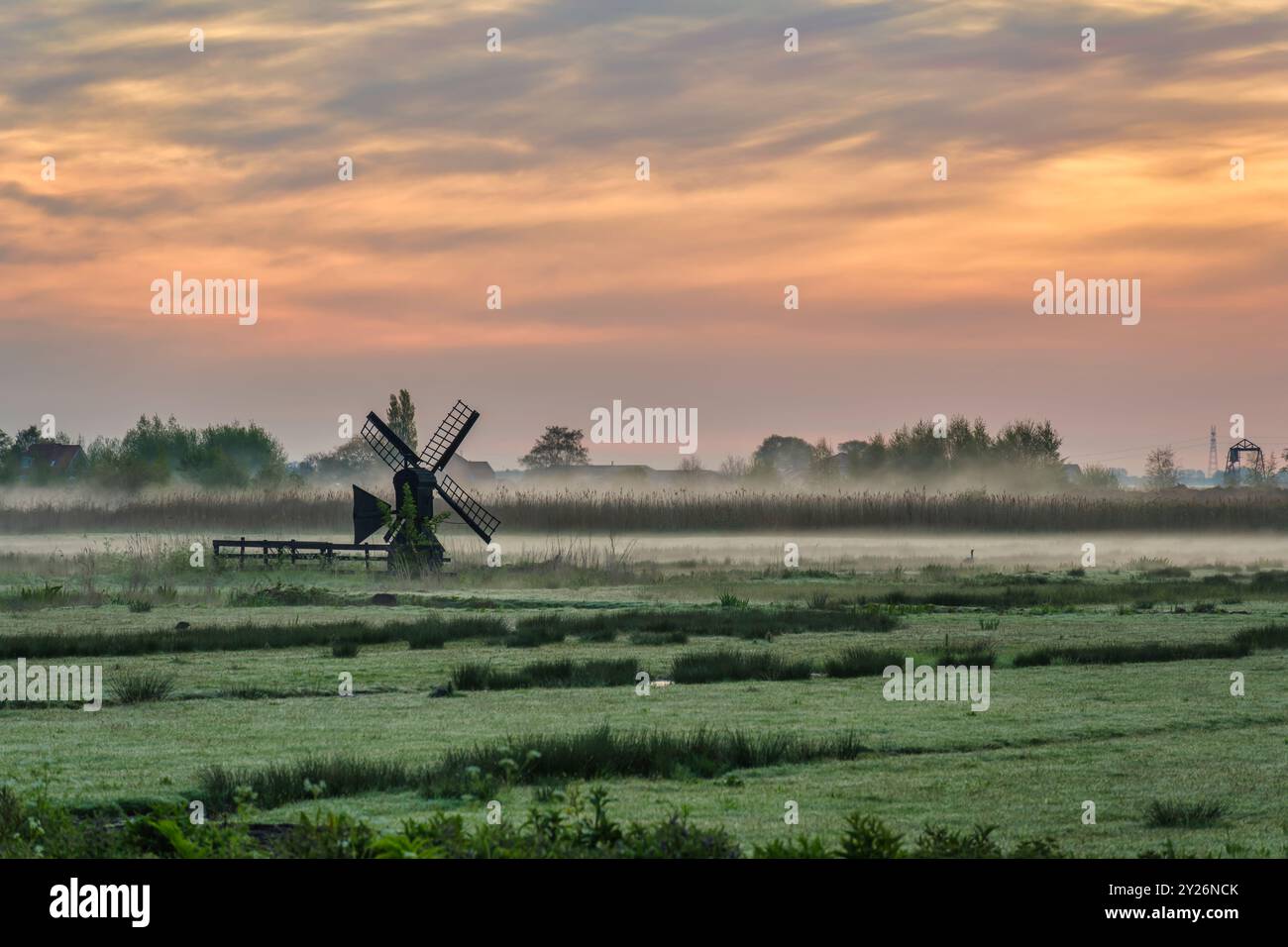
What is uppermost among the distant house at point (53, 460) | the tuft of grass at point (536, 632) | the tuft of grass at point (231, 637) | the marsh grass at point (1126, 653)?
the distant house at point (53, 460)

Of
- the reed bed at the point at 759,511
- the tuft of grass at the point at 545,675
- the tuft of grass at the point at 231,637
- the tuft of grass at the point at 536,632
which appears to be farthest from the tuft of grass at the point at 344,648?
the reed bed at the point at 759,511

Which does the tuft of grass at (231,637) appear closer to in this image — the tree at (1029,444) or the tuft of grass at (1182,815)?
the tuft of grass at (1182,815)

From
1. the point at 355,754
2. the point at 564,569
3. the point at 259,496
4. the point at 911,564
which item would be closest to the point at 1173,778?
the point at 355,754

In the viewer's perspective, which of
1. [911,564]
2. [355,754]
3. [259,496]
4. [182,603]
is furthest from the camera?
[259,496]

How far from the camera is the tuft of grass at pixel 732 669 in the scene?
2780 centimetres

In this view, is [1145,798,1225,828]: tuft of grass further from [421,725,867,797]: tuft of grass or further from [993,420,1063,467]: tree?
[993,420,1063,467]: tree

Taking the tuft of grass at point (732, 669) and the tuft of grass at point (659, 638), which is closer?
the tuft of grass at point (732, 669)

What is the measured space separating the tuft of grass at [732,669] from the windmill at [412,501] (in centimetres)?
3213

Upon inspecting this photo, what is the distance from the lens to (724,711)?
916 inches

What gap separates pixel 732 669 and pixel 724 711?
5047 millimetres

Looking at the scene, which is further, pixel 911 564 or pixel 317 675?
pixel 911 564
